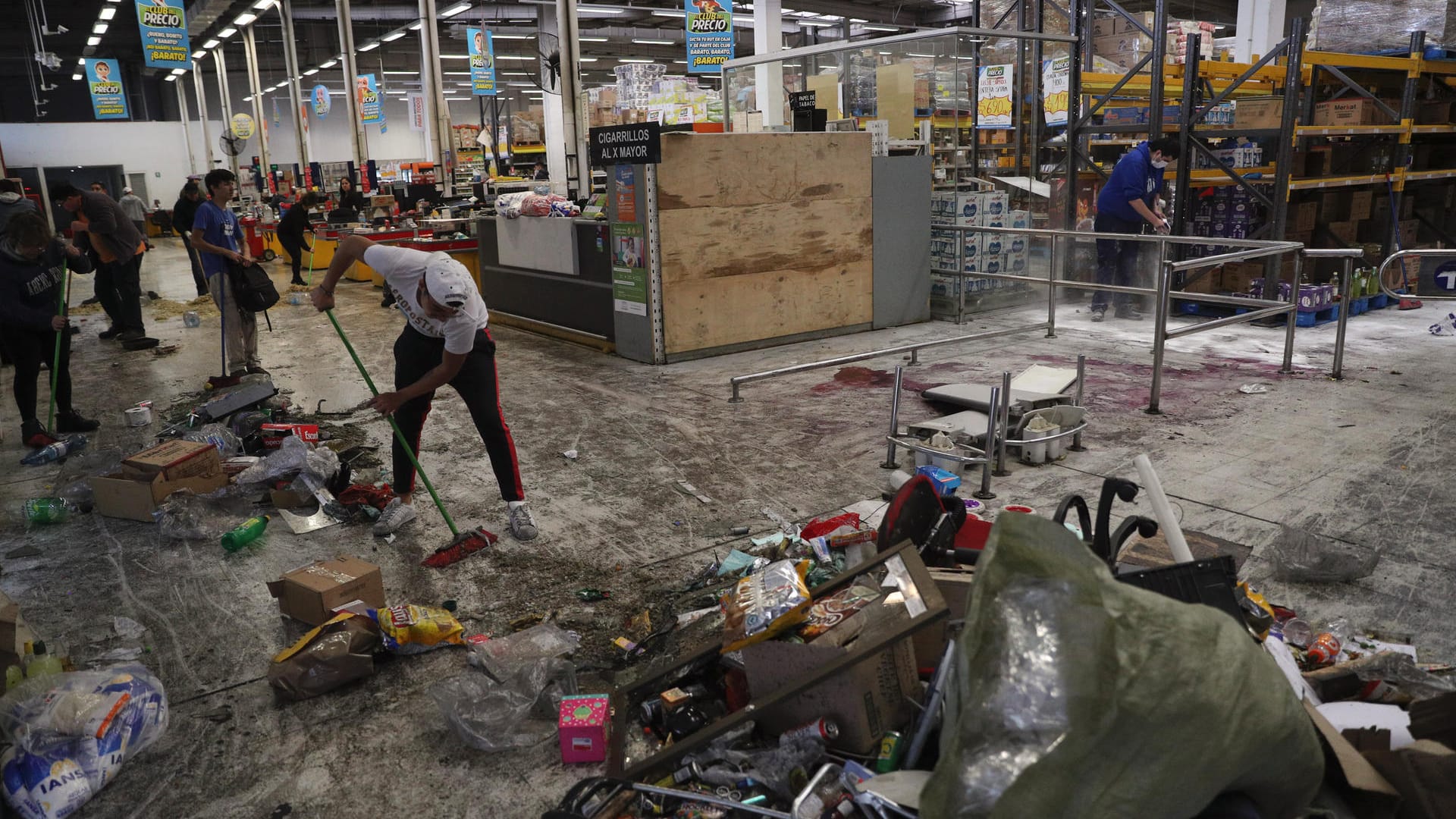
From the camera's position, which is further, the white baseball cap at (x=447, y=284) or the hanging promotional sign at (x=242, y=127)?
the hanging promotional sign at (x=242, y=127)

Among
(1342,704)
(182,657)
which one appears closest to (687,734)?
(1342,704)

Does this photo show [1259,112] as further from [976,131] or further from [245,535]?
[245,535]

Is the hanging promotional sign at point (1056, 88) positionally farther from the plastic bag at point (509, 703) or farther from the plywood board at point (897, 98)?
the plastic bag at point (509, 703)

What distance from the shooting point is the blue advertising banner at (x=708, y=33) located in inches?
574

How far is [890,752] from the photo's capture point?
254cm

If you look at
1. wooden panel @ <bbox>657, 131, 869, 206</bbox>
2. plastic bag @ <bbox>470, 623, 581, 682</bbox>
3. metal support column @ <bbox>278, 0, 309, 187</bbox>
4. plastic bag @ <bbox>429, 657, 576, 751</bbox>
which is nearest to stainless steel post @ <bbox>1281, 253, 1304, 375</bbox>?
wooden panel @ <bbox>657, 131, 869, 206</bbox>

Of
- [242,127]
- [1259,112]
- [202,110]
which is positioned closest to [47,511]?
[1259,112]

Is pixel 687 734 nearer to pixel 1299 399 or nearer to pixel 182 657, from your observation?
pixel 182 657

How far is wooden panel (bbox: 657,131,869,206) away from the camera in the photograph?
25.4 ft

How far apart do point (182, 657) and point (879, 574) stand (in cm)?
259

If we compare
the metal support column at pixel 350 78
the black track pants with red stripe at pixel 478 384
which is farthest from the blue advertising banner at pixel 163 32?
the black track pants with red stripe at pixel 478 384

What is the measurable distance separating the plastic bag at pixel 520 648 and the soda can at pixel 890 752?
1264 millimetres

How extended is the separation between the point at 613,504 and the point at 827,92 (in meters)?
8.35

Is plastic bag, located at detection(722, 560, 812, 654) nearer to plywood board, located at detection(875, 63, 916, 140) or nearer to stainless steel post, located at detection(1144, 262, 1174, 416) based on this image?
stainless steel post, located at detection(1144, 262, 1174, 416)
